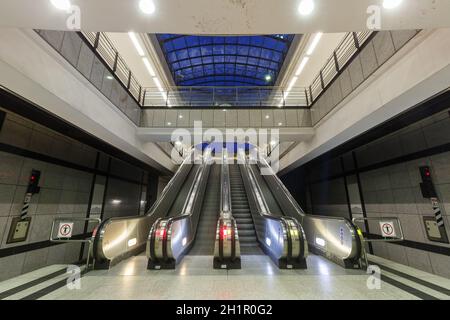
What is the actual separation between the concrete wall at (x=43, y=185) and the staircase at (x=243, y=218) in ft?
14.1

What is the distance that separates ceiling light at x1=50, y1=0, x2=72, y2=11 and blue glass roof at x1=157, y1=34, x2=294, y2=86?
12057 mm

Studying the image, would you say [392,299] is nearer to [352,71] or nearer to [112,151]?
[352,71]

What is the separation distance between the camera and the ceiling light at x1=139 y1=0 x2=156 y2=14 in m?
2.07

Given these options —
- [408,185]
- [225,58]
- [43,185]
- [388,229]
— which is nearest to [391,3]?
[388,229]

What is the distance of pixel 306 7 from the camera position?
2.13m

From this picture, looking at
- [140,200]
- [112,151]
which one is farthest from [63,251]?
[140,200]

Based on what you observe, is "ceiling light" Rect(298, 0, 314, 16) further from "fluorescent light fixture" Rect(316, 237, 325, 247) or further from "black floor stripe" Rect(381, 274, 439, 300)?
"fluorescent light fixture" Rect(316, 237, 325, 247)

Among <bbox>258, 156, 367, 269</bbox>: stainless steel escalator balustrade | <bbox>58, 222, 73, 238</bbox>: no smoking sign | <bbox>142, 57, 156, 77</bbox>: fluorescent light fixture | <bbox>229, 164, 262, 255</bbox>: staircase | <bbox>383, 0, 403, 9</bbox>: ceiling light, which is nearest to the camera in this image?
<bbox>383, 0, 403, 9</bbox>: ceiling light

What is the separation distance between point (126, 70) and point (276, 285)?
25.9 ft

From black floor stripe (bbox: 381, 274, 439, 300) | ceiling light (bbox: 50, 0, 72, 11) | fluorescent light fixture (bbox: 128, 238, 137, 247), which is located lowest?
black floor stripe (bbox: 381, 274, 439, 300)

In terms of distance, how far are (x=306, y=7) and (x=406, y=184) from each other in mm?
5221

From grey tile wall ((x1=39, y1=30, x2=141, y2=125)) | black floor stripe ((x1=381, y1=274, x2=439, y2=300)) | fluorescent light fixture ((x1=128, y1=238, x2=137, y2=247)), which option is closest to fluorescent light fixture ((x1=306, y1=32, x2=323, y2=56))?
grey tile wall ((x1=39, y1=30, x2=141, y2=125))

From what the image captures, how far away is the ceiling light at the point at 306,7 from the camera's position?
6.78 ft

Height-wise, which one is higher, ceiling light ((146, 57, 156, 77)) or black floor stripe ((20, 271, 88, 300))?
ceiling light ((146, 57, 156, 77))
